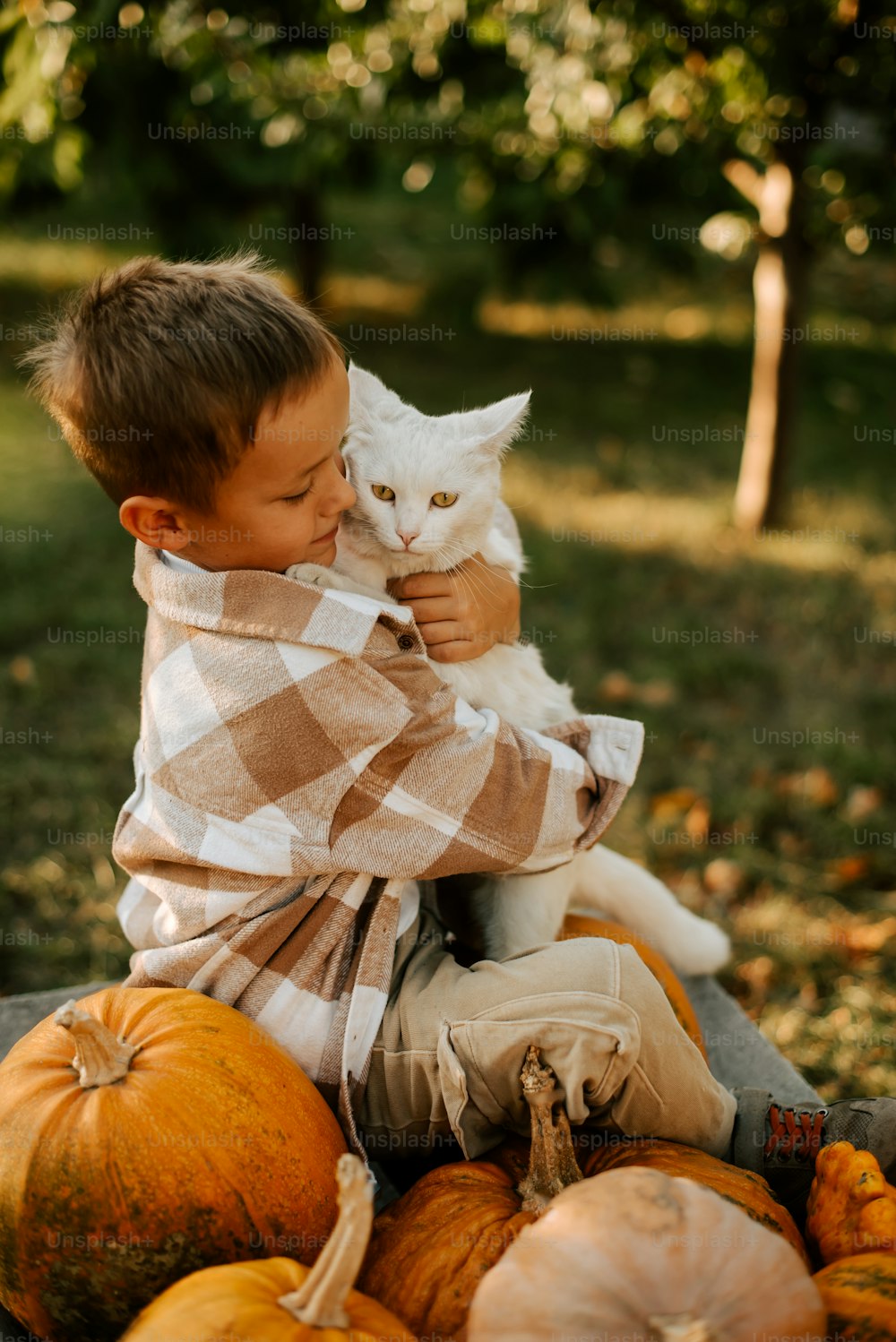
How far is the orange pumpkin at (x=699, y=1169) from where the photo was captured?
1.83m

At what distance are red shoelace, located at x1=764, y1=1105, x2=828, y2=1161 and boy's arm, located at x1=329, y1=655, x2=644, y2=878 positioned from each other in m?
Answer: 0.63

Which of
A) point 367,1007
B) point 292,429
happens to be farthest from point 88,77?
point 367,1007

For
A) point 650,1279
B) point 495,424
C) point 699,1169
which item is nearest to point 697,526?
point 495,424

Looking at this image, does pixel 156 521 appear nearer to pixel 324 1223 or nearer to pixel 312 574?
pixel 312 574

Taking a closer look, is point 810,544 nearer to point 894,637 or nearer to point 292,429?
point 894,637

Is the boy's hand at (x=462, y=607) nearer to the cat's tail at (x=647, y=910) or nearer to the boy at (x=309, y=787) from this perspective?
the boy at (x=309, y=787)

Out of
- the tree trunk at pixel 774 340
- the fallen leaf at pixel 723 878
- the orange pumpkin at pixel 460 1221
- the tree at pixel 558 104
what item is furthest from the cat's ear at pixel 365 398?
the tree trunk at pixel 774 340

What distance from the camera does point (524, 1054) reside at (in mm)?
1938

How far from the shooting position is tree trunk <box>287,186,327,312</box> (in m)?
9.59

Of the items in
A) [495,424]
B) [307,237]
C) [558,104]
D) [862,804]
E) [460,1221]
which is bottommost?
[862,804]

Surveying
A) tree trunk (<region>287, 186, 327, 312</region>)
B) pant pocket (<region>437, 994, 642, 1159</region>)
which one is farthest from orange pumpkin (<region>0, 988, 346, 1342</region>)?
tree trunk (<region>287, 186, 327, 312</region>)

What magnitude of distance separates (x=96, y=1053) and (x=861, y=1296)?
3.78ft

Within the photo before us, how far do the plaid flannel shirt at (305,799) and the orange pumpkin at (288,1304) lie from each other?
480 millimetres

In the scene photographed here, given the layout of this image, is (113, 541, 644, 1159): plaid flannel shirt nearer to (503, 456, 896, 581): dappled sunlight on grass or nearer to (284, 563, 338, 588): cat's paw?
(284, 563, 338, 588): cat's paw
